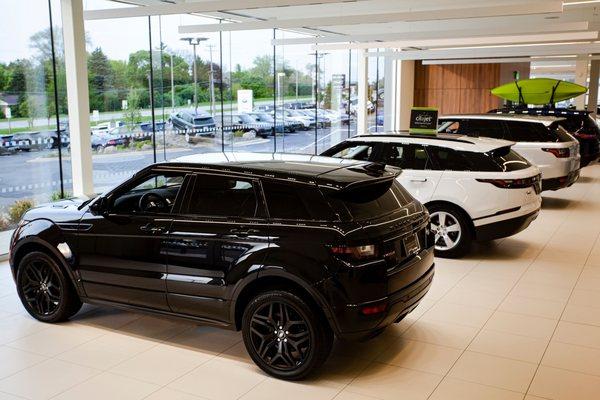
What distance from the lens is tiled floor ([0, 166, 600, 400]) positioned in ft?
13.1

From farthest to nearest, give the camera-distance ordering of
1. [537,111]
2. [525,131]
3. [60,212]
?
[537,111], [525,131], [60,212]

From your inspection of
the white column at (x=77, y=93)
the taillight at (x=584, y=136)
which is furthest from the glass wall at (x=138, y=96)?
the taillight at (x=584, y=136)

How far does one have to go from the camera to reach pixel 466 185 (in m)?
7.04

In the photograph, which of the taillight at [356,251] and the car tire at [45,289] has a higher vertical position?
the taillight at [356,251]

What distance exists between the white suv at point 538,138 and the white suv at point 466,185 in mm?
2942

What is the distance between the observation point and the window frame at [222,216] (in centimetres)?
427

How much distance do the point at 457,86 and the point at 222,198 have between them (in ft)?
59.5

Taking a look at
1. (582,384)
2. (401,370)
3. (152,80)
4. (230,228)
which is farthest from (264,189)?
(152,80)

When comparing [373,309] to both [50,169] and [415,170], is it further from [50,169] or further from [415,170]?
[50,169]

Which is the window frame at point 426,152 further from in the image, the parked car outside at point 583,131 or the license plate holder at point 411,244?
the parked car outside at point 583,131

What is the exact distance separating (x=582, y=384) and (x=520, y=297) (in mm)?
1823

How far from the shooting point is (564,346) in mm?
4703

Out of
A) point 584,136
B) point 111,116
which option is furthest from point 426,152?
point 584,136

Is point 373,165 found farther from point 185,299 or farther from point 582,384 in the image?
point 582,384
